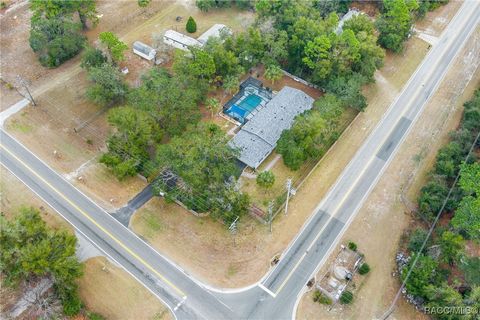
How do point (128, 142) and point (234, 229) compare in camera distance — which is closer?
point (234, 229)

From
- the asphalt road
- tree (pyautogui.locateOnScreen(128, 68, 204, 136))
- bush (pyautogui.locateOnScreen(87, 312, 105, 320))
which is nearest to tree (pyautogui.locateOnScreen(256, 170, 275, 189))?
the asphalt road

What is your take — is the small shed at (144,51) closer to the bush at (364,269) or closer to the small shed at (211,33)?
the small shed at (211,33)

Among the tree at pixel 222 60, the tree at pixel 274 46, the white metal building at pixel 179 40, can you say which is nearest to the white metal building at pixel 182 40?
the white metal building at pixel 179 40

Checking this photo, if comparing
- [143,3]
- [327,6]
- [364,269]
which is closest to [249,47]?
[327,6]

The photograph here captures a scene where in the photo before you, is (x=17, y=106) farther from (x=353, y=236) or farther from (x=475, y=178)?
(x=475, y=178)

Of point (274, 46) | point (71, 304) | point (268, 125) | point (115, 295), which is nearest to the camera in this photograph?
point (71, 304)

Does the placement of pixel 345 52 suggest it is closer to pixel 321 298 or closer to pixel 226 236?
pixel 226 236
